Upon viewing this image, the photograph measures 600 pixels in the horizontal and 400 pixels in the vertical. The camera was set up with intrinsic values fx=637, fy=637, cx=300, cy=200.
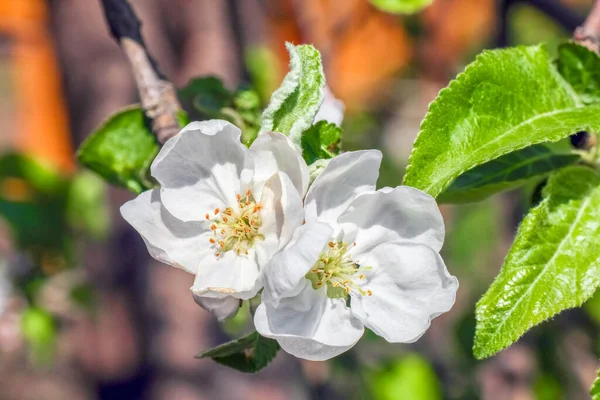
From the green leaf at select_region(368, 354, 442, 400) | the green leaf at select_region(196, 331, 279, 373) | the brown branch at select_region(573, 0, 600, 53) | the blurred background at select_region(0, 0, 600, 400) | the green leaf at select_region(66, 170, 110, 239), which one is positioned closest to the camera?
the green leaf at select_region(196, 331, 279, 373)

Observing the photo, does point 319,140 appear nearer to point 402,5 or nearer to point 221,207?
point 221,207

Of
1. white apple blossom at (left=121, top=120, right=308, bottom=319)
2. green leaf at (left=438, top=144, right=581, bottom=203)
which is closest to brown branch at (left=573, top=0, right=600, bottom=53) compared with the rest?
green leaf at (left=438, top=144, right=581, bottom=203)

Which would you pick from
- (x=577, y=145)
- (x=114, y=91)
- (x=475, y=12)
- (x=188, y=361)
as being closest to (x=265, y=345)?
(x=577, y=145)

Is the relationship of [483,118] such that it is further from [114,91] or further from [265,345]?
[114,91]

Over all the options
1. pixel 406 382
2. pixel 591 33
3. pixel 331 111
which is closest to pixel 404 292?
pixel 331 111

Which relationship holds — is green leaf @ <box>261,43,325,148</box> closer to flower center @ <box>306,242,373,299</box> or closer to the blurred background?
flower center @ <box>306,242,373,299</box>

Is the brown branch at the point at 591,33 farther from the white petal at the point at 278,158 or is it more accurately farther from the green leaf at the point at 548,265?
the white petal at the point at 278,158

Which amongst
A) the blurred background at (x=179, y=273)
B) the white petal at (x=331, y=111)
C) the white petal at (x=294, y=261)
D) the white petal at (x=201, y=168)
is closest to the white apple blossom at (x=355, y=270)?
the white petal at (x=294, y=261)
